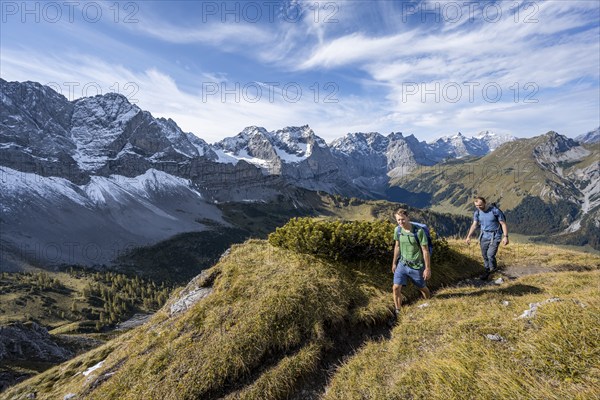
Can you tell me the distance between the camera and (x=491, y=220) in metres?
15.1

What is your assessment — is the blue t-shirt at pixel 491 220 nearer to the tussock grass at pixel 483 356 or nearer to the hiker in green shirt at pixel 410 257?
the tussock grass at pixel 483 356

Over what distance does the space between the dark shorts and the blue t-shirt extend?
5.94 metres

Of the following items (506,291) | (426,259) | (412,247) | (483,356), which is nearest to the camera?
(483,356)

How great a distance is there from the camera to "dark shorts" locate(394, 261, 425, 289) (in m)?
11.1

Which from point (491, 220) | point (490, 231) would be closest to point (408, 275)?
point (490, 231)

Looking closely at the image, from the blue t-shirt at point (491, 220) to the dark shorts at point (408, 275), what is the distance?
19.5 feet

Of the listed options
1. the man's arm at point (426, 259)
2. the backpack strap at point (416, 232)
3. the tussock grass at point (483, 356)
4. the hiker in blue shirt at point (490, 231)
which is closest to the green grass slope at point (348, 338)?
the tussock grass at point (483, 356)

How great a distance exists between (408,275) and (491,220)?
6605 millimetres

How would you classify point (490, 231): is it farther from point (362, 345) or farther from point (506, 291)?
point (362, 345)

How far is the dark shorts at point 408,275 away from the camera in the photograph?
11.1 m

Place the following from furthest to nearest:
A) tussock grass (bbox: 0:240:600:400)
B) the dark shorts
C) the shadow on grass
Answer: the shadow on grass → the dark shorts → tussock grass (bbox: 0:240:600:400)

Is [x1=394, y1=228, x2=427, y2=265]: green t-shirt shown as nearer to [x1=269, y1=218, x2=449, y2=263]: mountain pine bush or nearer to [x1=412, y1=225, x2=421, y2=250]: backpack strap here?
[x1=412, y1=225, x2=421, y2=250]: backpack strap

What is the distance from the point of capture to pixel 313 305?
1076 cm

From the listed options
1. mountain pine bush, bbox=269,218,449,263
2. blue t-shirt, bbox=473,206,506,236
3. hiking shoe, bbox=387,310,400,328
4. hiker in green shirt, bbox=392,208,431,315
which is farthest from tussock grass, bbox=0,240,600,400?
blue t-shirt, bbox=473,206,506,236
